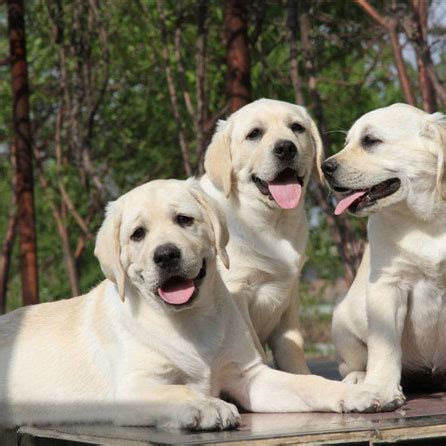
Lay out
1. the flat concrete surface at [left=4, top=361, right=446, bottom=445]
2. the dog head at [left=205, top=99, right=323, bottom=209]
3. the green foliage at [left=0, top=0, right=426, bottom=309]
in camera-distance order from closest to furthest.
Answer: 1. the flat concrete surface at [left=4, top=361, right=446, bottom=445]
2. the dog head at [left=205, top=99, right=323, bottom=209]
3. the green foliage at [left=0, top=0, right=426, bottom=309]

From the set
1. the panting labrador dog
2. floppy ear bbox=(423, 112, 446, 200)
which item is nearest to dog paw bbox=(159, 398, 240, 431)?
the panting labrador dog

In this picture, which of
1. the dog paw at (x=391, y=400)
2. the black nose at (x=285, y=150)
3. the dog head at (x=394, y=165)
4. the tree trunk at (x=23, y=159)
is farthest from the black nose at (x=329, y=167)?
the tree trunk at (x=23, y=159)

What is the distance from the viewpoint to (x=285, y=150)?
509 centimetres

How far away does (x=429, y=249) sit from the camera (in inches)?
176

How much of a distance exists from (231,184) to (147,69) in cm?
770

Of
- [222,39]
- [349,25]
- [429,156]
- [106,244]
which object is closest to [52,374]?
[106,244]

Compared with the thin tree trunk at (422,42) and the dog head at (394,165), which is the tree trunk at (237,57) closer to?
the thin tree trunk at (422,42)

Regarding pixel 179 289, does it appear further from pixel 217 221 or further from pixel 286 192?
pixel 286 192

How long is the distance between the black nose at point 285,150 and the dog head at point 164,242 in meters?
0.72

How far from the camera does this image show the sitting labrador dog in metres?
4.18

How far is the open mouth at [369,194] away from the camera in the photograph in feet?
15.0

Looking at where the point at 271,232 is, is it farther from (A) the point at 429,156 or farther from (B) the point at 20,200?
(B) the point at 20,200

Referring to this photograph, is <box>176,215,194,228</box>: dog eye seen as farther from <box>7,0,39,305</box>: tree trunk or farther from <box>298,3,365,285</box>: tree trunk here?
<box>7,0,39,305</box>: tree trunk

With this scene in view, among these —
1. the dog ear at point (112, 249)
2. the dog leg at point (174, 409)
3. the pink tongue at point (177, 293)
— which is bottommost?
the dog leg at point (174, 409)
